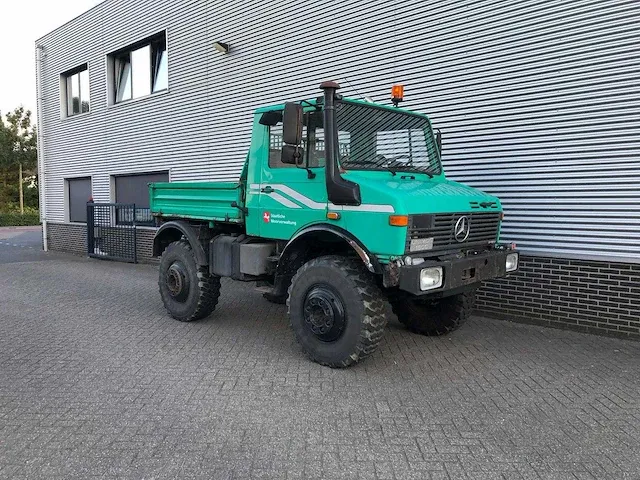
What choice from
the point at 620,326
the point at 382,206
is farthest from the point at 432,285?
the point at 620,326

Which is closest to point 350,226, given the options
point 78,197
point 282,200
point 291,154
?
point 291,154

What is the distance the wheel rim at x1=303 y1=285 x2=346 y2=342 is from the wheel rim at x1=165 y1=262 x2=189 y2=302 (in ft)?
7.50

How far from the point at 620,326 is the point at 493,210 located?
2272 mm

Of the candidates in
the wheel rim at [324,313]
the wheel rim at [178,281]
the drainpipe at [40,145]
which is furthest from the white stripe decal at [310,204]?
the drainpipe at [40,145]

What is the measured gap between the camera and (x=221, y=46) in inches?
408

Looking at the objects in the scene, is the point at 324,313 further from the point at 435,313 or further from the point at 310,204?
the point at 435,313

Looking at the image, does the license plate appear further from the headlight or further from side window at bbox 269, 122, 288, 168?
side window at bbox 269, 122, 288, 168

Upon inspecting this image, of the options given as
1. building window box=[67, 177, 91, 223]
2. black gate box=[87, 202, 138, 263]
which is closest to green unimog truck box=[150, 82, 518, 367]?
black gate box=[87, 202, 138, 263]

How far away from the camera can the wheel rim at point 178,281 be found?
641 cm

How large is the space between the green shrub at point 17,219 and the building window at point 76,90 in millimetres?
18457

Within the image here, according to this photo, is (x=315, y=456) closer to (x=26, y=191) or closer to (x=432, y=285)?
(x=432, y=285)

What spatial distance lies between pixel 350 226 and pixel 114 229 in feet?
34.2

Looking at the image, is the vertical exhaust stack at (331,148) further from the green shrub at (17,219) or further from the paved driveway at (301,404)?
the green shrub at (17,219)

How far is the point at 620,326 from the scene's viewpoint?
5.82m
